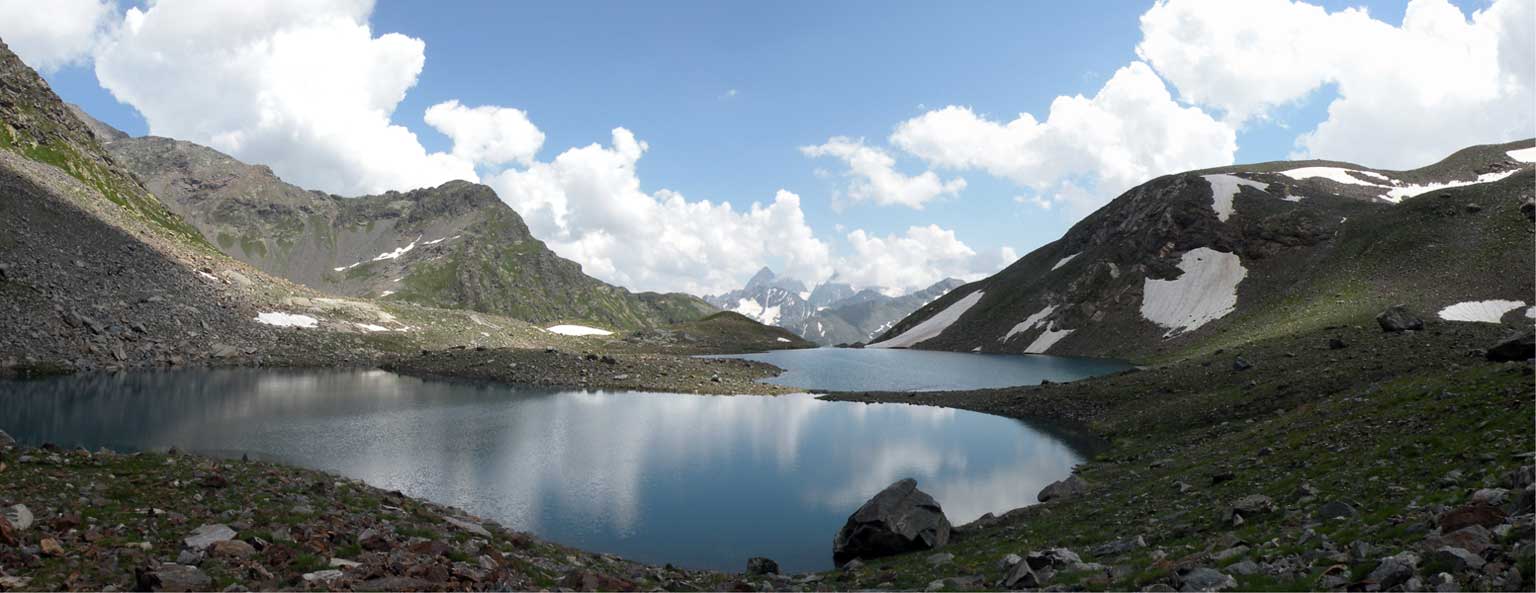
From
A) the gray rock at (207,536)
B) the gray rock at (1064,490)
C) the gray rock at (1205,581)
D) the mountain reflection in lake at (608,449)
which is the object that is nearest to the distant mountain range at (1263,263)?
the mountain reflection in lake at (608,449)

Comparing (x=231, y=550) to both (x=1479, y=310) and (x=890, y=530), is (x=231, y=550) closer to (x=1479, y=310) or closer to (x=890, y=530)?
(x=890, y=530)

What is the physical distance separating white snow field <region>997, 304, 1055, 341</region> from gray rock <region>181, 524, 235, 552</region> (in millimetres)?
147798

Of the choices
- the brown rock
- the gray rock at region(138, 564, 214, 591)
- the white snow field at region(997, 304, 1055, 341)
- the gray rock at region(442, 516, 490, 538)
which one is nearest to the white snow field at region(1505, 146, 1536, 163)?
the white snow field at region(997, 304, 1055, 341)

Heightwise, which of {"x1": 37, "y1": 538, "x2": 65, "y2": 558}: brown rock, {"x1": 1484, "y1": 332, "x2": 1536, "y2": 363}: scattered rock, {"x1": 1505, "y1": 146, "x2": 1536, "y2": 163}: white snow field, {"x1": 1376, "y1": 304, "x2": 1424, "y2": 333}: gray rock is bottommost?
{"x1": 37, "y1": 538, "x2": 65, "y2": 558}: brown rock

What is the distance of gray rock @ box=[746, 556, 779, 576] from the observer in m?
24.1

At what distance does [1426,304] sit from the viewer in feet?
270

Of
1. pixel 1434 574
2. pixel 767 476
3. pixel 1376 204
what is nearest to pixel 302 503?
pixel 767 476

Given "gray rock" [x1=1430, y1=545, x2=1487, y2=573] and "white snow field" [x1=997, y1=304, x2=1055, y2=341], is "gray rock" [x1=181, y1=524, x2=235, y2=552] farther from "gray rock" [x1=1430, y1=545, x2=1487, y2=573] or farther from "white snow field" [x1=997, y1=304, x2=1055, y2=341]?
"white snow field" [x1=997, y1=304, x2=1055, y2=341]

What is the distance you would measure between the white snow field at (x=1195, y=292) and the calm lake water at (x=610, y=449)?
7840 cm

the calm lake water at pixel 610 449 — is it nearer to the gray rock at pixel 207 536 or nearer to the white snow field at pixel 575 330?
A: the gray rock at pixel 207 536

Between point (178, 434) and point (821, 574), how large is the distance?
43.1 meters

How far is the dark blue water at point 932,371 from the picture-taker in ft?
289

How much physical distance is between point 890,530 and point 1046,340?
409 feet

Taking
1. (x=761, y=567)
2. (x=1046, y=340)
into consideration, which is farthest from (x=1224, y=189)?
(x=761, y=567)
